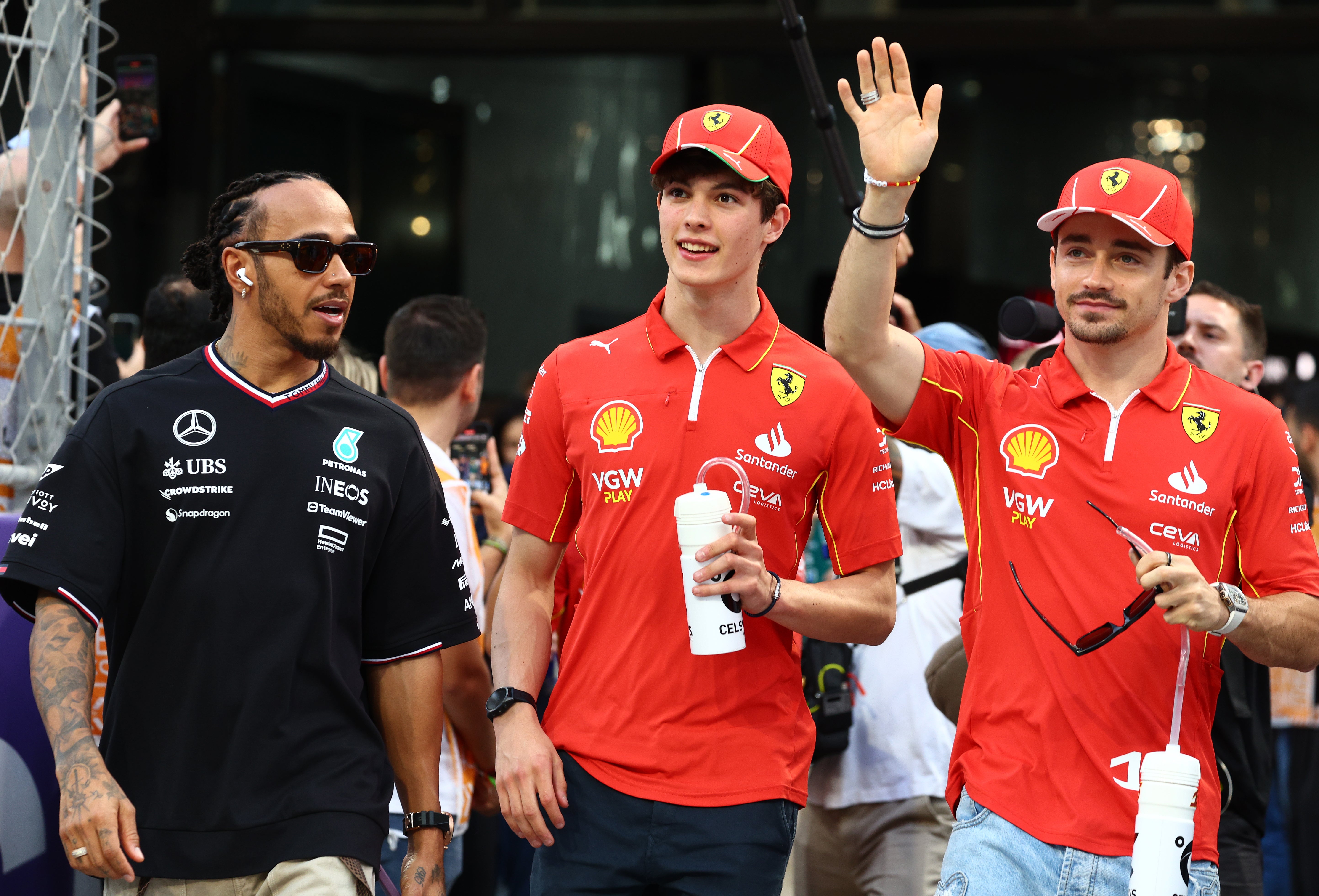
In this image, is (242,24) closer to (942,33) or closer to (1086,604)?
(942,33)

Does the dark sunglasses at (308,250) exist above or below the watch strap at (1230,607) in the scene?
above

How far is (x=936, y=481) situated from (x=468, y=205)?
651cm

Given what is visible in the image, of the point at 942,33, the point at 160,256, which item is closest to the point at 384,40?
the point at 160,256

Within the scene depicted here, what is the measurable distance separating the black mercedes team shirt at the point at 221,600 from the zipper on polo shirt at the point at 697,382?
0.70 m

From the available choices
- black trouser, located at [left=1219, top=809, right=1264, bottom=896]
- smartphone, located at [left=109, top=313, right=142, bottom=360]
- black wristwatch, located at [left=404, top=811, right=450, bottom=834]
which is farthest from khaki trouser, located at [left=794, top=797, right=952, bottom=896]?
smartphone, located at [left=109, top=313, right=142, bottom=360]

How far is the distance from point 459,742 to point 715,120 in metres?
1.96

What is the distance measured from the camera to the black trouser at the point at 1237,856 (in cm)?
385

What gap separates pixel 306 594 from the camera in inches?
117

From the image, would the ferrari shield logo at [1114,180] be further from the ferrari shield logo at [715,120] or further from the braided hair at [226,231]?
the braided hair at [226,231]

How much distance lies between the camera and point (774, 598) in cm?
301

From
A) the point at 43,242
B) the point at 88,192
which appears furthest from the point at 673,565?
the point at 88,192

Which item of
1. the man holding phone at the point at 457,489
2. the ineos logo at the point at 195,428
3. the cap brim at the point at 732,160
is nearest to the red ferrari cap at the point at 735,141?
the cap brim at the point at 732,160

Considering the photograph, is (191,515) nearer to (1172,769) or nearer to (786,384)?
(786,384)

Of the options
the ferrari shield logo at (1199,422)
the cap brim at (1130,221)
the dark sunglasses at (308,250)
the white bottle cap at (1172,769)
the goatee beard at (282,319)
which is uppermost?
the cap brim at (1130,221)
